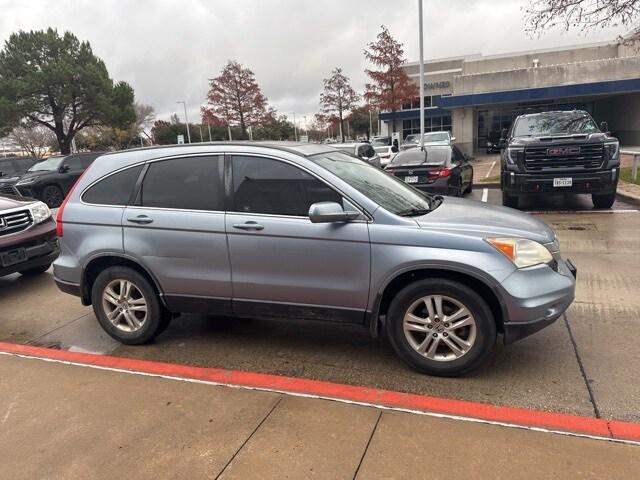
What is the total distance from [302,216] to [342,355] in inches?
46.8

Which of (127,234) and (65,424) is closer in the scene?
(65,424)

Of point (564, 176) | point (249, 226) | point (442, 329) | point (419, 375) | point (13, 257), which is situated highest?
point (249, 226)

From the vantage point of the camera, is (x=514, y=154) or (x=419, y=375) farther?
(x=514, y=154)

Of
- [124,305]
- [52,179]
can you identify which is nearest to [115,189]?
[124,305]

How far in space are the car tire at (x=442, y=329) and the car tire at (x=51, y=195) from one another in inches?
612

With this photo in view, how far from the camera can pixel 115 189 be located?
441cm

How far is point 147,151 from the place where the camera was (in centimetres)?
443

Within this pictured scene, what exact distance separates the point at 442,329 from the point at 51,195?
52.5 feet

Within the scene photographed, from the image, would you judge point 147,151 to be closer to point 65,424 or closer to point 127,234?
point 127,234

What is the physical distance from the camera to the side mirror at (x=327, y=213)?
3.49 m

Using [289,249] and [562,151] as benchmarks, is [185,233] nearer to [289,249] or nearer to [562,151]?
[289,249]

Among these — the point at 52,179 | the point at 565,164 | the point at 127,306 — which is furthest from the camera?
the point at 52,179

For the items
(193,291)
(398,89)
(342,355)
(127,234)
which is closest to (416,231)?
(342,355)

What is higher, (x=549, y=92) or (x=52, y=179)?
(x=549, y=92)
